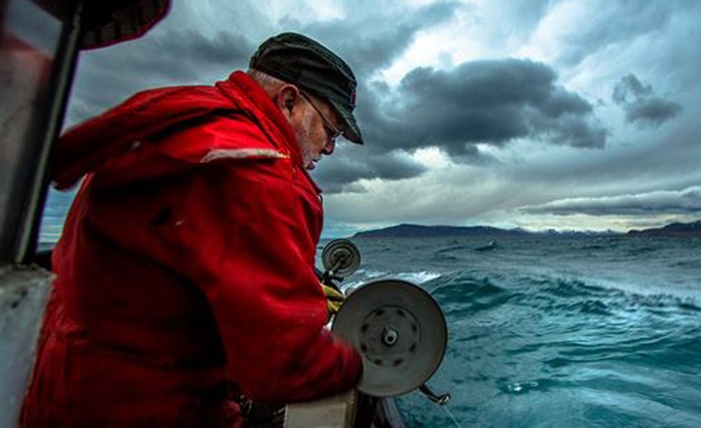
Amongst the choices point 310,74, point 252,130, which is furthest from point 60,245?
point 310,74

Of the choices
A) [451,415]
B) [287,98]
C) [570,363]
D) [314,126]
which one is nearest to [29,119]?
[287,98]

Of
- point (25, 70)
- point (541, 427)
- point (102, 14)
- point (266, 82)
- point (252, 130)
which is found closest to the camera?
point (25, 70)

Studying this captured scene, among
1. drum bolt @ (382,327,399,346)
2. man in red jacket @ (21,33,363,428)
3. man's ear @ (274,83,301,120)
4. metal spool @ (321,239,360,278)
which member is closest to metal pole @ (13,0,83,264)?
man in red jacket @ (21,33,363,428)

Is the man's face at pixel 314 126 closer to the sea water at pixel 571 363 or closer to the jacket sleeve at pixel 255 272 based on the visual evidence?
the jacket sleeve at pixel 255 272

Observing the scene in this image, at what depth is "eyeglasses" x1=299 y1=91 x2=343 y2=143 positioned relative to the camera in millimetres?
1944

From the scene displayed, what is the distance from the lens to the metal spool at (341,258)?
301 inches

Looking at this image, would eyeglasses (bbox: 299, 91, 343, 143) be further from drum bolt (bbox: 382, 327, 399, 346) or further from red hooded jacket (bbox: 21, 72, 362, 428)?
drum bolt (bbox: 382, 327, 399, 346)

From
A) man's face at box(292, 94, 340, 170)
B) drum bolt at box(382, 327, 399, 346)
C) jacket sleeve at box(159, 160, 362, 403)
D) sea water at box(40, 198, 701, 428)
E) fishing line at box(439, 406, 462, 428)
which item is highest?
man's face at box(292, 94, 340, 170)

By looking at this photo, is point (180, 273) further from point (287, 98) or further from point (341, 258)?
point (341, 258)

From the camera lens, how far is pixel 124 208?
1210mm

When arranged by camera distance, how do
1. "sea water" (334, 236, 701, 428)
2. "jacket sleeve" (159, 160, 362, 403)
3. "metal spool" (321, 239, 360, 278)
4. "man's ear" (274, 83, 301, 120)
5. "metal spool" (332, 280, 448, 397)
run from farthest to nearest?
"metal spool" (321, 239, 360, 278) → "sea water" (334, 236, 701, 428) → "man's ear" (274, 83, 301, 120) → "metal spool" (332, 280, 448, 397) → "jacket sleeve" (159, 160, 362, 403)

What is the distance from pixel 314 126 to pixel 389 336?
3.44ft

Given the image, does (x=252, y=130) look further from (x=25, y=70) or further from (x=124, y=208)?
(x=25, y=70)

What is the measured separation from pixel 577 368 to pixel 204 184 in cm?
866
